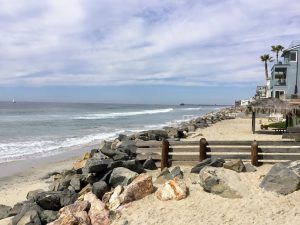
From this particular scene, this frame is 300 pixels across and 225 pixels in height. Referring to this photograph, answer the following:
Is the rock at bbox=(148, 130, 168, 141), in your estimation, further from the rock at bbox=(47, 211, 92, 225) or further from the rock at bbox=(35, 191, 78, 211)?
the rock at bbox=(47, 211, 92, 225)

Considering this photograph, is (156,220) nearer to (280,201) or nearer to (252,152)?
(280,201)

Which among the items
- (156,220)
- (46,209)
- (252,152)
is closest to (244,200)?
(156,220)

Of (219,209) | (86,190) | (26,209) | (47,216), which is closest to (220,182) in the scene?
(219,209)

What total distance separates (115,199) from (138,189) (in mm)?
572

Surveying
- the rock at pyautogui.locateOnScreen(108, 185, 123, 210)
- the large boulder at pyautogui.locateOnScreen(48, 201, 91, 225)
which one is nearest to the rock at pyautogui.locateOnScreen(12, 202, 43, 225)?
the large boulder at pyautogui.locateOnScreen(48, 201, 91, 225)

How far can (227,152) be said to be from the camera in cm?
1194

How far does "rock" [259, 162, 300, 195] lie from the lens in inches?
367

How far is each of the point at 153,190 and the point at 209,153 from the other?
2.73 m

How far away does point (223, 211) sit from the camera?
8.73 meters

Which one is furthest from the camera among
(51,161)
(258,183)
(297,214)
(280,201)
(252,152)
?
(51,161)

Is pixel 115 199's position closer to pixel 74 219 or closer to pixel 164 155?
pixel 74 219

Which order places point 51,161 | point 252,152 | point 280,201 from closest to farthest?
point 280,201, point 252,152, point 51,161

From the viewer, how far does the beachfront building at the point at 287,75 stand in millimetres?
43438

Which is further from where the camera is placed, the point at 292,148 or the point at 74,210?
the point at 292,148
